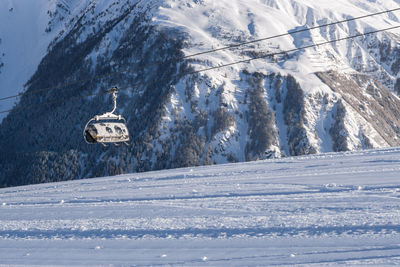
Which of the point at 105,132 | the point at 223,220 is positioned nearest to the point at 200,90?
the point at 105,132

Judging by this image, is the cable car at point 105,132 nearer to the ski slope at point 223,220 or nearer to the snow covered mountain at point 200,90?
the ski slope at point 223,220

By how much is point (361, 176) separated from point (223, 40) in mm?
103128

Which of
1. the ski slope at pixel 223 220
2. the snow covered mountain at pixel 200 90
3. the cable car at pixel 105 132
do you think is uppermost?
the snow covered mountain at pixel 200 90

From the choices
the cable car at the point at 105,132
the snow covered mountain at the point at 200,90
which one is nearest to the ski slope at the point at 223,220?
the cable car at the point at 105,132

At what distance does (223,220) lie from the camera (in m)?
11.6

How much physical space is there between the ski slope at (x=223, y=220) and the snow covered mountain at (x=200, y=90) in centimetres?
5512

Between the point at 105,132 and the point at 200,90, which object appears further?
the point at 200,90

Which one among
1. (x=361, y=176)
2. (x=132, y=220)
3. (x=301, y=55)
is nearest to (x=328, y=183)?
(x=361, y=176)

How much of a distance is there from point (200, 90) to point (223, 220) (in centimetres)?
8579

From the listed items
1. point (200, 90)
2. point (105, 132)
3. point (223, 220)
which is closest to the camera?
point (223, 220)

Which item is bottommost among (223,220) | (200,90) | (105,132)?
(223,220)

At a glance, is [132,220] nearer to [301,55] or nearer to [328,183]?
[328,183]

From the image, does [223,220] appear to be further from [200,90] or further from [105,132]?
[200,90]

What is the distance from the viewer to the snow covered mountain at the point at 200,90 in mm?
89812
